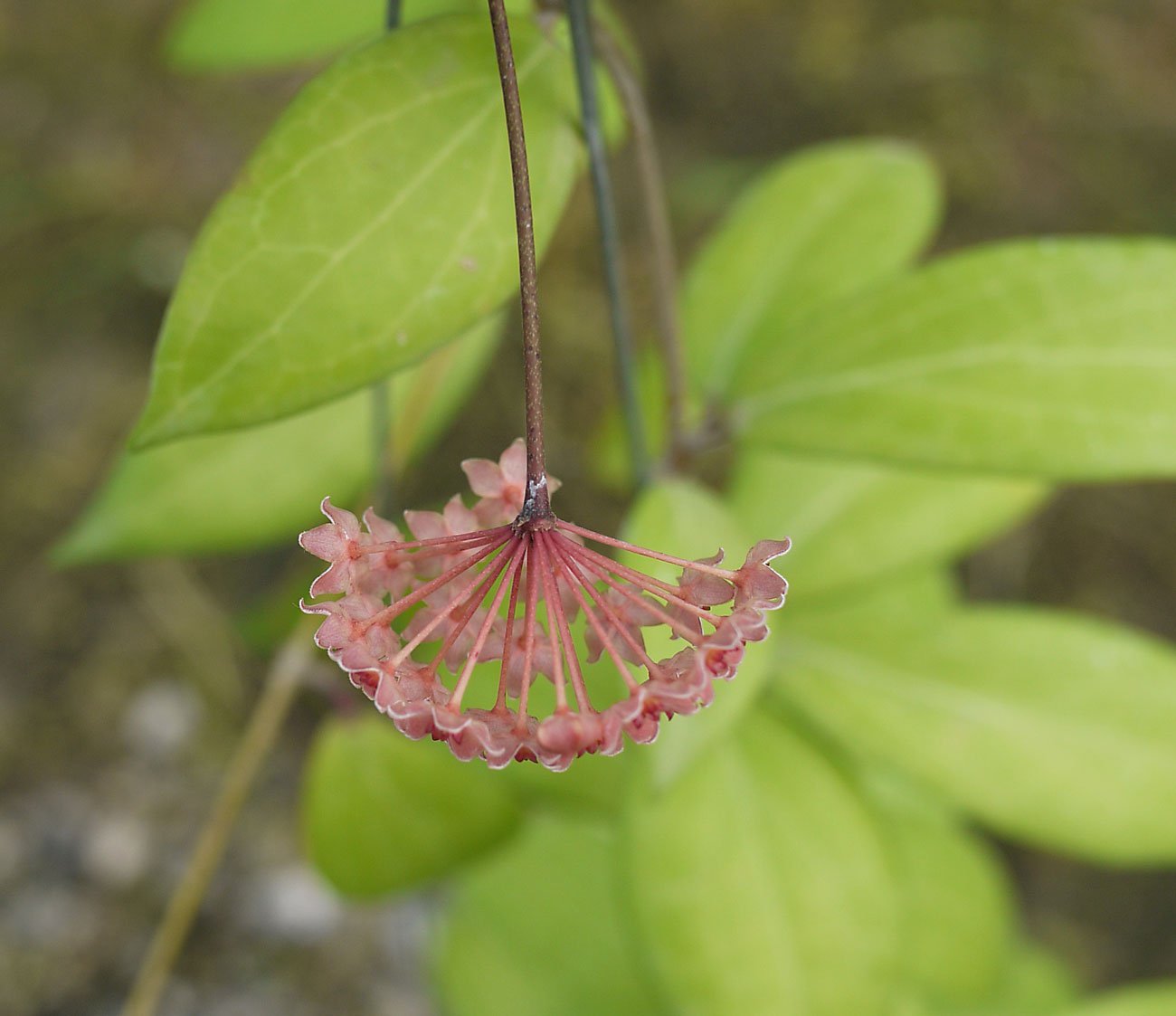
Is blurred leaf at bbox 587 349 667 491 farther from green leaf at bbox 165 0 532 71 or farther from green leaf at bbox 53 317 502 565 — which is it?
green leaf at bbox 165 0 532 71

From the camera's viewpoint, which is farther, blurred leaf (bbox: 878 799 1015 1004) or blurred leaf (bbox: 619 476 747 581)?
blurred leaf (bbox: 878 799 1015 1004)

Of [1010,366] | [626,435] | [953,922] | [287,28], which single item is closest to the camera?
[1010,366]

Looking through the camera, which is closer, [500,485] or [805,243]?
[500,485]

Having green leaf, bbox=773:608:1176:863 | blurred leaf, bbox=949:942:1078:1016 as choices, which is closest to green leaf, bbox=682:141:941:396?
green leaf, bbox=773:608:1176:863

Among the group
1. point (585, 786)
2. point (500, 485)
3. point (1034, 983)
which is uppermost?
point (500, 485)

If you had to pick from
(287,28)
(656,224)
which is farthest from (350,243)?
(287,28)

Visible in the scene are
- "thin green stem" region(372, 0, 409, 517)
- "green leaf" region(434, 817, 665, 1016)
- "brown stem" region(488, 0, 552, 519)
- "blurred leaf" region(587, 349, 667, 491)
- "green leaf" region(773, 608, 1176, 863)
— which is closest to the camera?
"brown stem" region(488, 0, 552, 519)

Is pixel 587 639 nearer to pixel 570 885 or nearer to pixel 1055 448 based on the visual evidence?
pixel 1055 448

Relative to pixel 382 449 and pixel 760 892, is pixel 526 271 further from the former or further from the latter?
pixel 760 892
